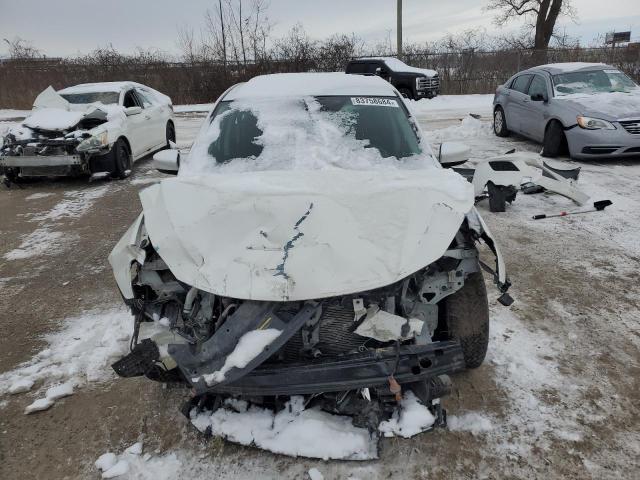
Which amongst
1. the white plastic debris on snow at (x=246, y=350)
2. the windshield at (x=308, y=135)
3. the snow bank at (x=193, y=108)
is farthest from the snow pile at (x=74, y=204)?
the snow bank at (x=193, y=108)

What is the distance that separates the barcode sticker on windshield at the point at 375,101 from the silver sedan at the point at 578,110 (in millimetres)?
5593

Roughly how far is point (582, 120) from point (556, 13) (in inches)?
845

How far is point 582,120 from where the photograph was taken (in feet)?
26.2

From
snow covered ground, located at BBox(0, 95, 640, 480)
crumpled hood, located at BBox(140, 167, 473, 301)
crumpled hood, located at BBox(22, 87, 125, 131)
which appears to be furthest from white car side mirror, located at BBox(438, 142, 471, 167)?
crumpled hood, located at BBox(22, 87, 125, 131)

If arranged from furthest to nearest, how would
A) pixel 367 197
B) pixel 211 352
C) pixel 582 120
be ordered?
pixel 582 120 → pixel 367 197 → pixel 211 352

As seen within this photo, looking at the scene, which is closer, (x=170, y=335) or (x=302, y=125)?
(x=170, y=335)

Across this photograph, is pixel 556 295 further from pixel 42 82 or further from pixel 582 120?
pixel 42 82

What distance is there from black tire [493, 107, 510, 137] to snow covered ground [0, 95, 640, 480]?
6.31 m

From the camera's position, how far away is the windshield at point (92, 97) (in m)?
8.96

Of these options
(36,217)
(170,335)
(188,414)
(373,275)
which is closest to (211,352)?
(170,335)

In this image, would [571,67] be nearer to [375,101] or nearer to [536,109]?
[536,109]

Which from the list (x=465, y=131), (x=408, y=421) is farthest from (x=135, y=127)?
(x=408, y=421)

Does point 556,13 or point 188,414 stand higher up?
point 556,13

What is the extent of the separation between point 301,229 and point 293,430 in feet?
3.39
